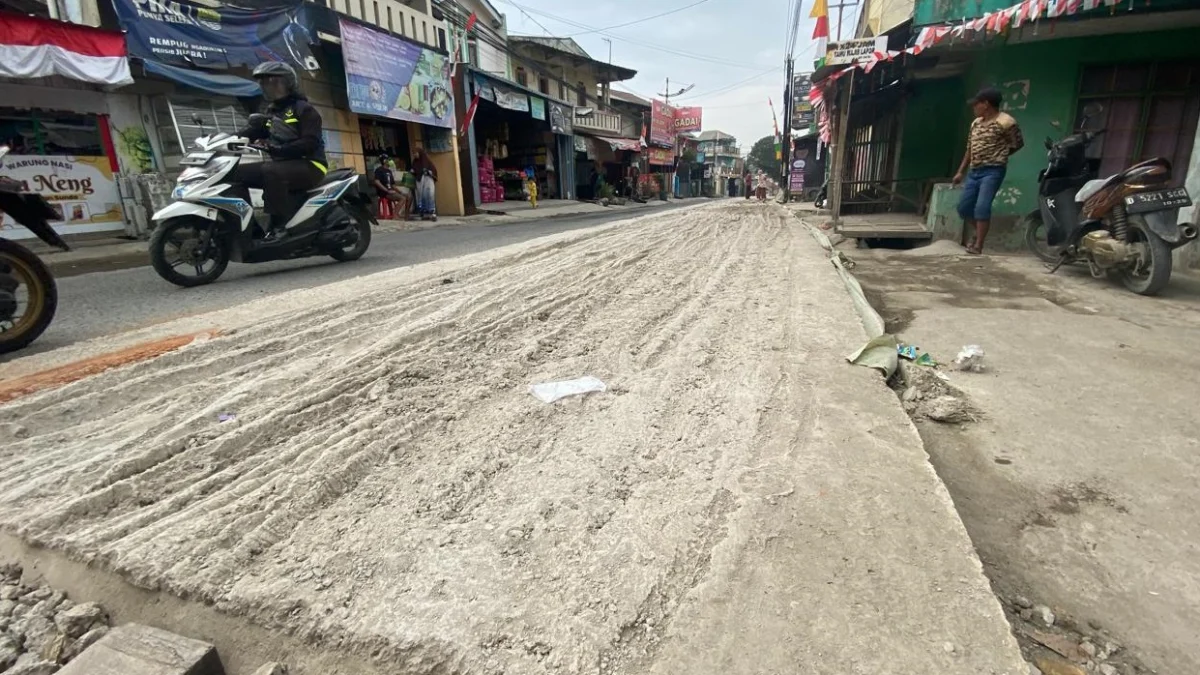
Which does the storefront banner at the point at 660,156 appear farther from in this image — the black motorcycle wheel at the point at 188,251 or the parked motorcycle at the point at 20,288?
the parked motorcycle at the point at 20,288

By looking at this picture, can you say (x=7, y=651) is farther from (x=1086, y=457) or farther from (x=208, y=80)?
(x=208, y=80)

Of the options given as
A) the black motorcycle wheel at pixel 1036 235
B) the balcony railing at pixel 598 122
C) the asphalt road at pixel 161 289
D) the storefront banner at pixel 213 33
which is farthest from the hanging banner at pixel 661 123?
the black motorcycle wheel at pixel 1036 235

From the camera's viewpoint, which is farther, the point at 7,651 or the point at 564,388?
the point at 564,388

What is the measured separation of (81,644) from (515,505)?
89 centimetres

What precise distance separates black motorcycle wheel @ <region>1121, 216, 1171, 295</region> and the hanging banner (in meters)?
30.6

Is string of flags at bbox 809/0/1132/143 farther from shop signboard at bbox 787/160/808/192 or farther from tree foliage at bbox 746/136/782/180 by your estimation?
tree foliage at bbox 746/136/782/180

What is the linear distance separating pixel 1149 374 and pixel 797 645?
267 cm

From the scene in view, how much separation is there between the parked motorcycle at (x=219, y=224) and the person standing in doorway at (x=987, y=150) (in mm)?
6304

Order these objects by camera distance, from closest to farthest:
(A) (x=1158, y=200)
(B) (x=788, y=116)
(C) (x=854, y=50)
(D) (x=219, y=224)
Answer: (A) (x=1158, y=200) → (D) (x=219, y=224) → (C) (x=854, y=50) → (B) (x=788, y=116)

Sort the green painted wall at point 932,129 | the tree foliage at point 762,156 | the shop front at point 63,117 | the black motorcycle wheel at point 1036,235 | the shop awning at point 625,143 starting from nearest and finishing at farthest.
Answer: the black motorcycle wheel at point 1036,235
the shop front at point 63,117
the green painted wall at point 932,129
the shop awning at point 625,143
the tree foliage at point 762,156

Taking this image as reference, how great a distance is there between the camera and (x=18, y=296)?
2.77 meters

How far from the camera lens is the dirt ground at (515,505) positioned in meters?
1.06

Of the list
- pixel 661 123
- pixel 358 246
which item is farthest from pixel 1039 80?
pixel 661 123

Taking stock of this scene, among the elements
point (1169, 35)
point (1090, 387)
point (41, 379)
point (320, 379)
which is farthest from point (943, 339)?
point (1169, 35)
